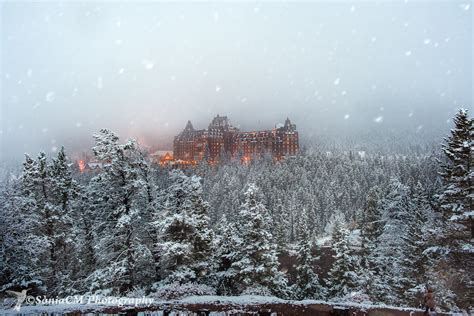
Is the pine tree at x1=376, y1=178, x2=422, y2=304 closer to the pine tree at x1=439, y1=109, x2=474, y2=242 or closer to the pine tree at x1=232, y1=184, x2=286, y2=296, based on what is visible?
the pine tree at x1=439, y1=109, x2=474, y2=242

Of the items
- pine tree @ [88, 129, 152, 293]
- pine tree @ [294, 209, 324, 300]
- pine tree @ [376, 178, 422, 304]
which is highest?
pine tree @ [88, 129, 152, 293]

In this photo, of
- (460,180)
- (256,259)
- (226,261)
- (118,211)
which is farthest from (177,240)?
(460,180)

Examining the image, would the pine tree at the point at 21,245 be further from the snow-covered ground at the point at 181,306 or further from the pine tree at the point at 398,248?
the pine tree at the point at 398,248

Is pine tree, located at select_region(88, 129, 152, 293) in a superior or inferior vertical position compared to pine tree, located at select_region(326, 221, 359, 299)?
superior

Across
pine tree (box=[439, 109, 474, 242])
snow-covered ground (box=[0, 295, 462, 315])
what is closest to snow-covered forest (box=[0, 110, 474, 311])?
pine tree (box=[439, 109, 474, 242])

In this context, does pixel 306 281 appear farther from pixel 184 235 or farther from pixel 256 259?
pixel 184 235

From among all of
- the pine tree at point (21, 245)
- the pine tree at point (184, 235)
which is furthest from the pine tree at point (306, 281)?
the pine tree at point (21, 245)

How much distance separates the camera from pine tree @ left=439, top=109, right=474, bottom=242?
18.5m

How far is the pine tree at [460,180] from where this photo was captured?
18469 mm

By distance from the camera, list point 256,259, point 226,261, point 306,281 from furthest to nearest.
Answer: point 306,281 → point 226,261 → point 256,259

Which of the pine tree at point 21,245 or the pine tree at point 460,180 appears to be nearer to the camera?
the pine tree at point 460,180

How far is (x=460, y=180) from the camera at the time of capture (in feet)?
61.6

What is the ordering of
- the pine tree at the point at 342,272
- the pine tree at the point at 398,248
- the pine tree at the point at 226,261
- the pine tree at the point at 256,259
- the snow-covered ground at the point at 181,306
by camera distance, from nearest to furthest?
1. the snow-covered ground at the point at 181,306
2. the pine tree at the point at 256,259
3. the pine tree at the point at 226,261
4. the pine tree at the point at 398,248
5. the pine tree at the point at 342,272

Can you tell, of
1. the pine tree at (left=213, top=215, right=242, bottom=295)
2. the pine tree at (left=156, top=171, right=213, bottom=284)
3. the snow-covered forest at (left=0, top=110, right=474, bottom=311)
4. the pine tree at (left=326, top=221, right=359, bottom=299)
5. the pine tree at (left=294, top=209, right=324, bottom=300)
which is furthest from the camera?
the pine tree at (left=294, top=209, right=324, bottom=300)
